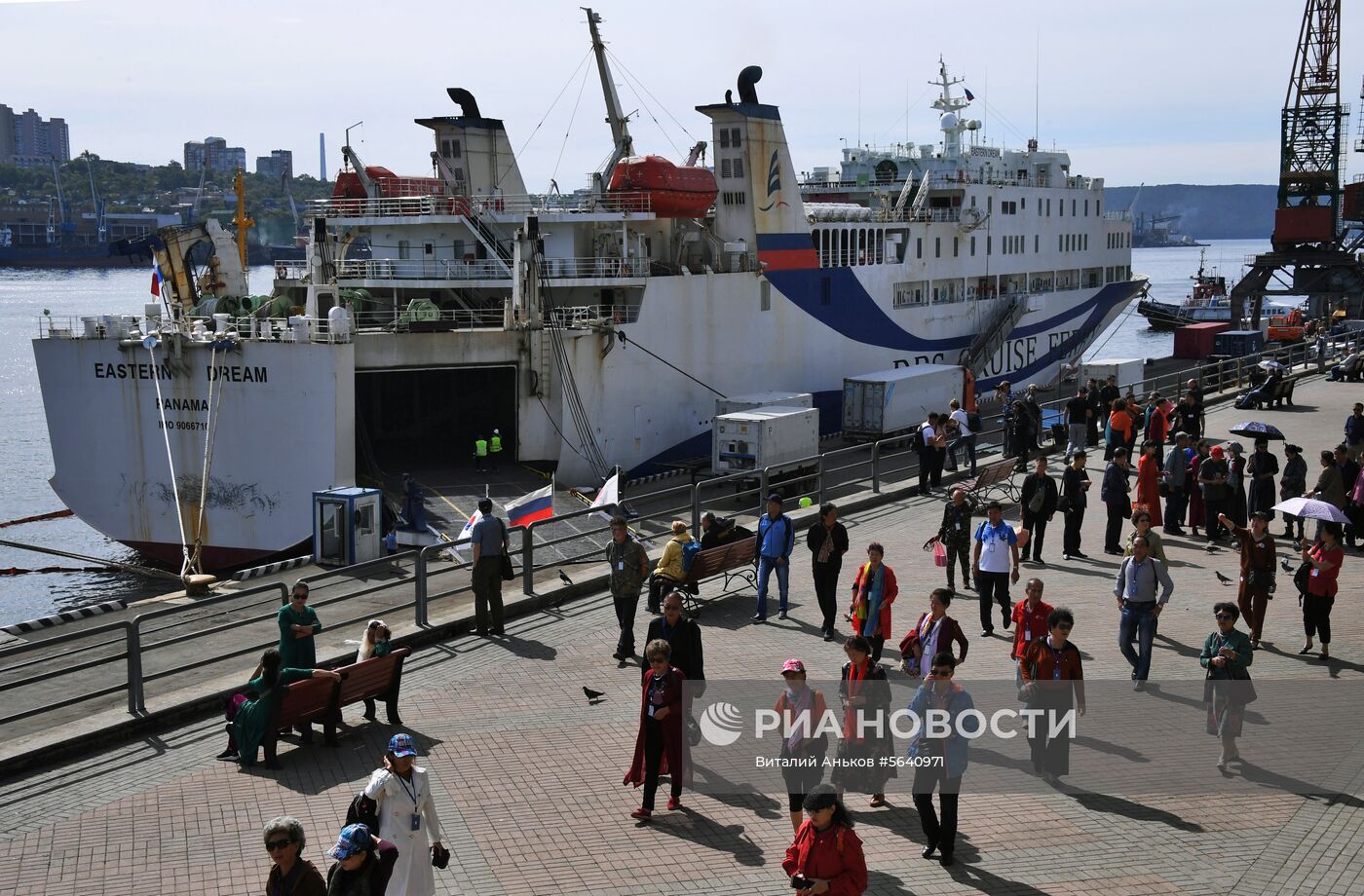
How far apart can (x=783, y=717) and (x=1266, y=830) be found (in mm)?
3004

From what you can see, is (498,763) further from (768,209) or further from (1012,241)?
(1012,241)

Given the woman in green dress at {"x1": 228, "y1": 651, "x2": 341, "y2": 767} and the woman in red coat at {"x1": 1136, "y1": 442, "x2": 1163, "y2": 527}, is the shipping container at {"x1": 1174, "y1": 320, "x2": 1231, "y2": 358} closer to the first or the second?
the woman in red coat at {"x1": 1136, "y1": 442, "x2": 1163, "y2": 527}

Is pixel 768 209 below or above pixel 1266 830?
above

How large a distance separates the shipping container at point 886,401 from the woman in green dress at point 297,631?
2228 cm

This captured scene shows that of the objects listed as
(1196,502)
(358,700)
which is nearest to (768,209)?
(1196,502)

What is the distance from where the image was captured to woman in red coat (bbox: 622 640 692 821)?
26.5 ft

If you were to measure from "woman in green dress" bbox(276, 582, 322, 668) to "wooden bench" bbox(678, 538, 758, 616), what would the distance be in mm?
3720

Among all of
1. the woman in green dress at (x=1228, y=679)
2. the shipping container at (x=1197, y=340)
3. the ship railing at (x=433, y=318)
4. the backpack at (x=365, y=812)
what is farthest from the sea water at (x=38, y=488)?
the woman in green dress at (x=1228, y=679)

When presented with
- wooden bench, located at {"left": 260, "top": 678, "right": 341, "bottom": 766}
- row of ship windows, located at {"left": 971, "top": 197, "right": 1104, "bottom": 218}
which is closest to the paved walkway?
wooden bench, located at {"left": 260, "top": 678, "right": 341, "bottom": 766}

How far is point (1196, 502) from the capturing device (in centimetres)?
1598

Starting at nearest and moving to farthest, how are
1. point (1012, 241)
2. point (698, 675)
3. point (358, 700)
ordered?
1. point (698, 675)
2. point (358, 700)
3. point (1012, 241)

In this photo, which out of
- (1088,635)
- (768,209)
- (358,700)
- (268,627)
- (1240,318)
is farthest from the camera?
(1240,318)

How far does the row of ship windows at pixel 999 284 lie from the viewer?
38.0 metres

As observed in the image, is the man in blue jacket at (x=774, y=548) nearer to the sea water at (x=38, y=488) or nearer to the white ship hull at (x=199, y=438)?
the white ship hull at (x=199, y=438)
